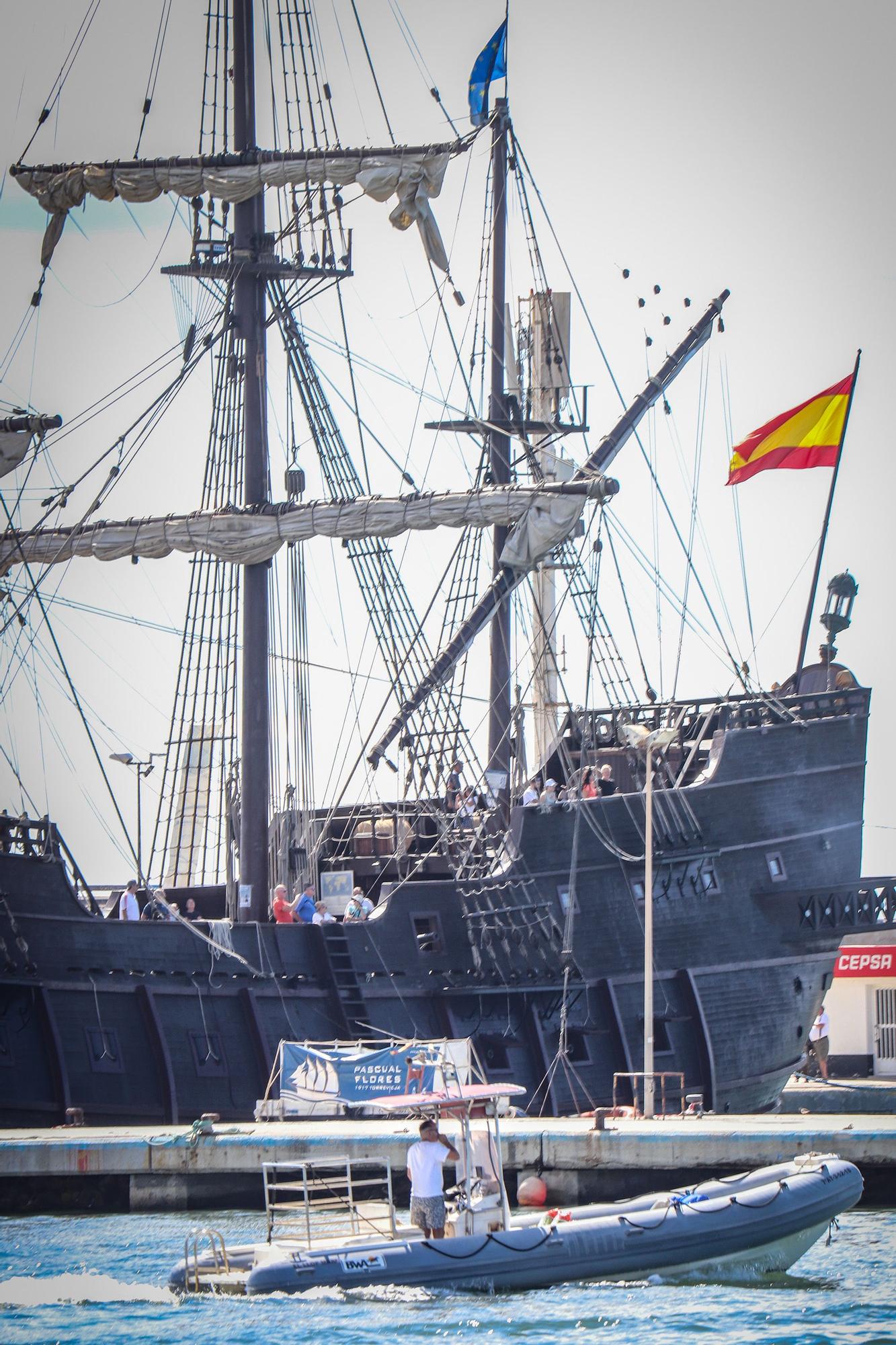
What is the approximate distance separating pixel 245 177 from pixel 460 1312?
21.3 m

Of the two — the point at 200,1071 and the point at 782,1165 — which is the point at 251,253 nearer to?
the point at 200,1071

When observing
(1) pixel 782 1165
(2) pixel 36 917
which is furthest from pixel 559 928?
(1) pixel 782 1165

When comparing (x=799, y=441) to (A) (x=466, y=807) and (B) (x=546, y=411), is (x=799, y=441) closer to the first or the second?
(A) (x=466, y=807)

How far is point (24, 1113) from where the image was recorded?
2709 cm

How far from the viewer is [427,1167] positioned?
1931cm

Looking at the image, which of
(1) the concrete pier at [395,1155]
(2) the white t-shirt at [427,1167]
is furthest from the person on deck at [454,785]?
(2) the white t-shirt at [427,1167]

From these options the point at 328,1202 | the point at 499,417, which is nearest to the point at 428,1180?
the point at 328,1202

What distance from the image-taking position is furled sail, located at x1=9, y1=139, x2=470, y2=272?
34688 millimetres

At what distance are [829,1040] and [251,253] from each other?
1920cm

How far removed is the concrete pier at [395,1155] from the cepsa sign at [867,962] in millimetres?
18251

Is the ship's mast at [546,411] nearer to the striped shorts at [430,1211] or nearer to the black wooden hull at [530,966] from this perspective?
the black wooden hull at [530,966]

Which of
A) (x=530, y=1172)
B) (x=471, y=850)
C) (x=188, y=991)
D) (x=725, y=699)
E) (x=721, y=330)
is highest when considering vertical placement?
(x=721, y=330)

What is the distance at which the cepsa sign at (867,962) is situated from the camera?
142 feet

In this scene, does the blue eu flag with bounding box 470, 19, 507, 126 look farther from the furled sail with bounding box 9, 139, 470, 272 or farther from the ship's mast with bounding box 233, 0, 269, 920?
the ship's mast with bounding box 233, 0, 269, 920
